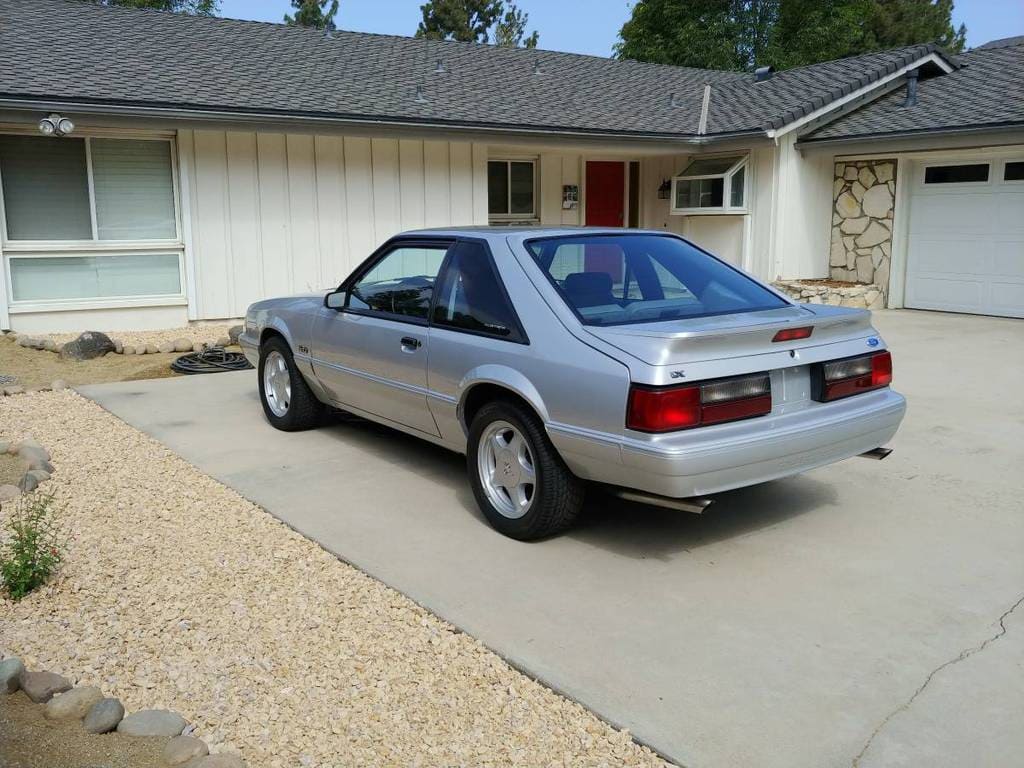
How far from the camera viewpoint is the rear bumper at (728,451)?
13.2 feet

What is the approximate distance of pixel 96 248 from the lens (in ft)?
38.1

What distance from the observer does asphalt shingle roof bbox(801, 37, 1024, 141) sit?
12992 mm

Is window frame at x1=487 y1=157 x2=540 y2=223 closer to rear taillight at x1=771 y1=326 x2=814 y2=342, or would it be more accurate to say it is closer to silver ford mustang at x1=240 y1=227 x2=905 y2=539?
silver ford mustang at x1=240 y1=227 x2=905 y2=539

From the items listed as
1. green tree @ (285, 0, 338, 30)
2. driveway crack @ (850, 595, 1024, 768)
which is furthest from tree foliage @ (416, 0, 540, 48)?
driveway crack @ (850, 595, 1024, 768)

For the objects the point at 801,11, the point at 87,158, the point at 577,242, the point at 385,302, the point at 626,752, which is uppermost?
the point at 801,11

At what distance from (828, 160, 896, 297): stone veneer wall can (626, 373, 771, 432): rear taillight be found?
11.6 meters

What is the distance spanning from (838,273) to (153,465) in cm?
1247

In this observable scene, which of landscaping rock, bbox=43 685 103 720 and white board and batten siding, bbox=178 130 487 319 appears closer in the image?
landscaping rock, bbox=43 685 103 720

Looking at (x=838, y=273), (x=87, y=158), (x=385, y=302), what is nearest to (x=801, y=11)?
(x=838, y=273)

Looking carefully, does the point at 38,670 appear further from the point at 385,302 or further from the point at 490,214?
the point at 490,214

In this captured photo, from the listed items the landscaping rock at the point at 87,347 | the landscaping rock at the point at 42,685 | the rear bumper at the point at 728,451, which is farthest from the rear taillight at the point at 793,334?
the landscaping rock at the point at 87,347

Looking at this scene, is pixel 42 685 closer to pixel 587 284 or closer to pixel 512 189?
pixel 587 284

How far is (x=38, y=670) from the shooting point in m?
3.50

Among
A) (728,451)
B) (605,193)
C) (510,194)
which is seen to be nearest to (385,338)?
(728,451)
